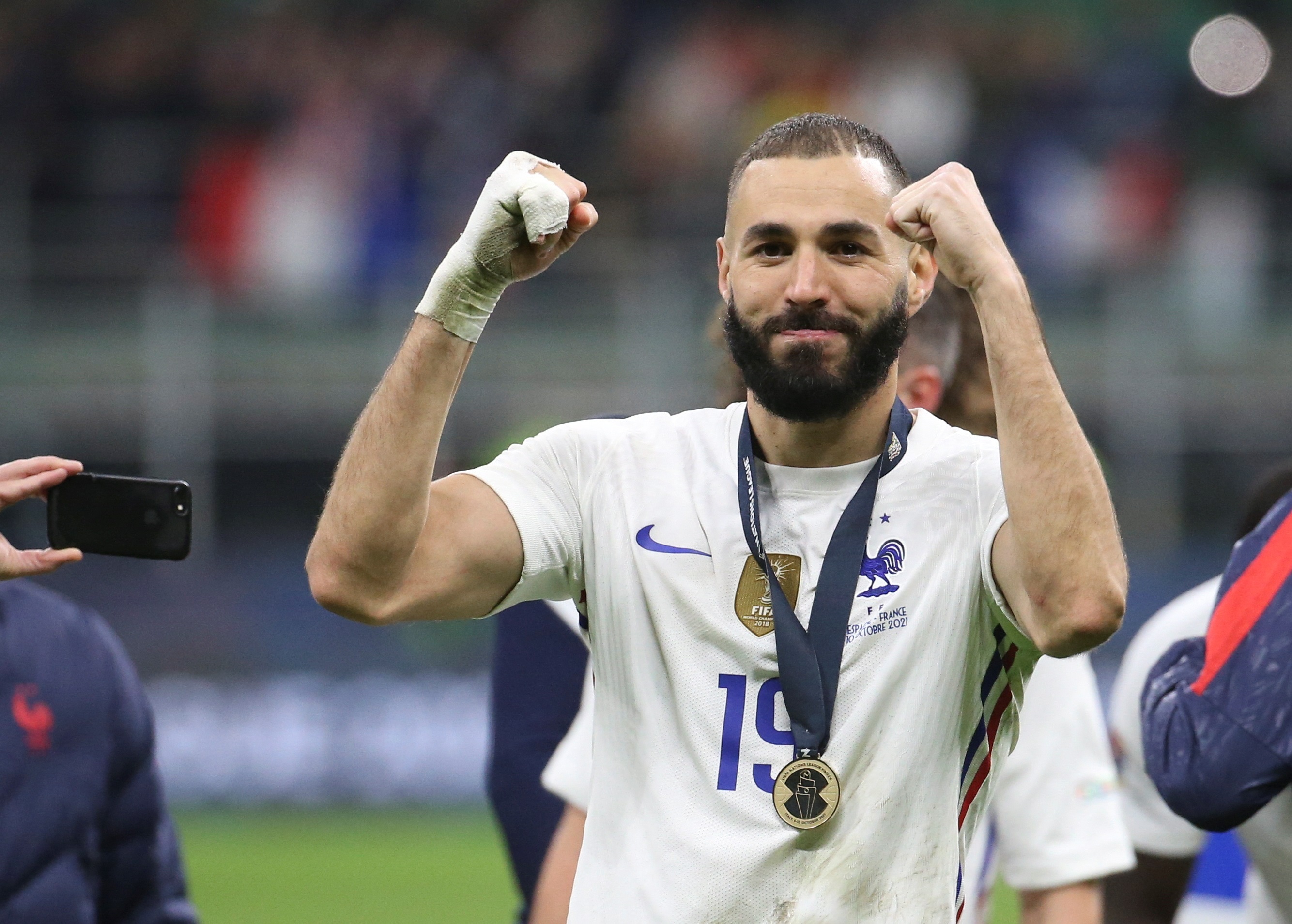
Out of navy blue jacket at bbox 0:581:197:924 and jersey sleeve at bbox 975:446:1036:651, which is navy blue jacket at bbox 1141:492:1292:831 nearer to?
jersey sleeve at bbox 975:446:1036:651

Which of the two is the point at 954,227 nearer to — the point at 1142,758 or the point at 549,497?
the point at 549,497

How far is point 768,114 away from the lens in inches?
563

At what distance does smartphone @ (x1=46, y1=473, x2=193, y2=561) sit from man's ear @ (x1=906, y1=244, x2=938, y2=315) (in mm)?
1228

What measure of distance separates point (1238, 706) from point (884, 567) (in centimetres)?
60

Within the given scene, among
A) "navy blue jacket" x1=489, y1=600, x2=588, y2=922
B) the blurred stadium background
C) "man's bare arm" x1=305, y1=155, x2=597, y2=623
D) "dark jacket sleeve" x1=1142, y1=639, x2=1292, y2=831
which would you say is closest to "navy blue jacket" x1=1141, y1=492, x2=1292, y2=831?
"dark jacket sleeve" x1=1142, y1=639, x2=1292, y2=831

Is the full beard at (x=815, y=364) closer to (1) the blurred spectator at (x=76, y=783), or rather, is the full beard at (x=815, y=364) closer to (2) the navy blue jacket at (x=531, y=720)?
(2) the navy blue jacket at (x=531, y=720)

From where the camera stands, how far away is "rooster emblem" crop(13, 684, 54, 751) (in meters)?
3.35

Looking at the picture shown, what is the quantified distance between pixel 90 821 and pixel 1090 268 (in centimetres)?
1035

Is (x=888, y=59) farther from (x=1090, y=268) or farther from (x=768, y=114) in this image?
(x=1090, y=268)

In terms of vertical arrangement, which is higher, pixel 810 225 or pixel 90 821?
pixel 810 225

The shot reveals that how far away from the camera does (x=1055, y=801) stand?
360cm

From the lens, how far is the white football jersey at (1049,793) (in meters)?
3.56

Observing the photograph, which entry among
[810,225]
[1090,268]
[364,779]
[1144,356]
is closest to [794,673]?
[810,225]

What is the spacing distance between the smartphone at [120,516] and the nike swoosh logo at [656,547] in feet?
2.38
